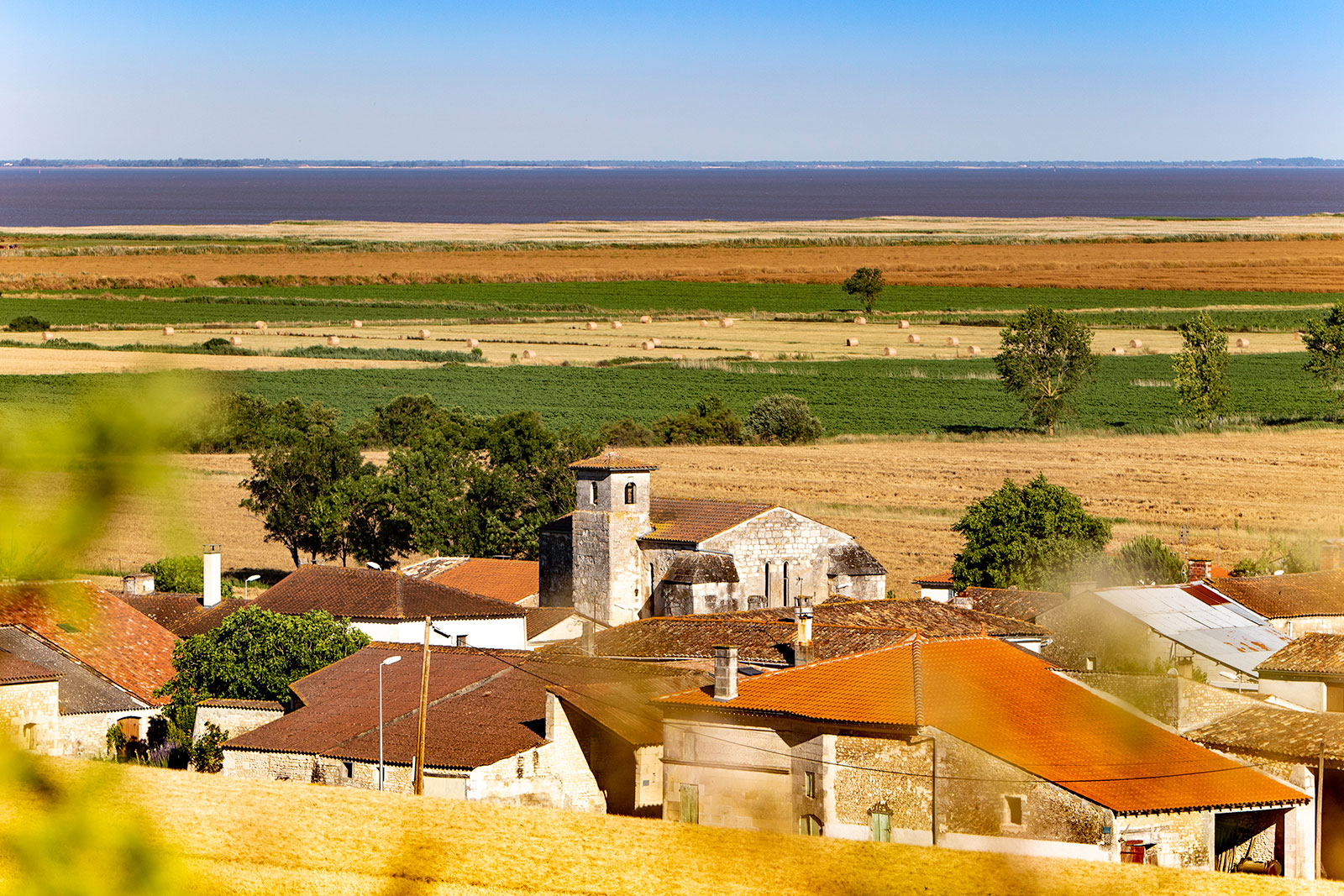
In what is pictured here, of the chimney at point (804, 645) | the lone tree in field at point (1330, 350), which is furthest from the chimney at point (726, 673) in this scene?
the lone tree in field at point (1330, 350)

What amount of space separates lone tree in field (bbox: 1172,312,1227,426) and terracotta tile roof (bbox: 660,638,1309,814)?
42.5 meters

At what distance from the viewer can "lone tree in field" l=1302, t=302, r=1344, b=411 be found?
60.3 meters

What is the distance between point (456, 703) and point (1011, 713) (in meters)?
13.8

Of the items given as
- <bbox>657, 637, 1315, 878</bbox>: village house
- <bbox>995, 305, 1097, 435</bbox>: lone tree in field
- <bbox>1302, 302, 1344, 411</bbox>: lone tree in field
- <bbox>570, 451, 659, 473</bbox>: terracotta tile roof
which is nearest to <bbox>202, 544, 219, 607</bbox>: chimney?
<bbox>570, 451, 659, 473</bbox>: terracotta tile roof

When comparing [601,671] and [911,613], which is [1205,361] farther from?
[601,671]

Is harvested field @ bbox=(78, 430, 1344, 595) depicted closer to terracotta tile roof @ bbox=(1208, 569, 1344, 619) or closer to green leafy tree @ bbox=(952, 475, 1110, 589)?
green leafy tree @ bbox=(952, 475, 1110, 589)

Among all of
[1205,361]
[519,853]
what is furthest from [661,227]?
[519,853]

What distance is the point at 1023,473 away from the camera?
166 ft

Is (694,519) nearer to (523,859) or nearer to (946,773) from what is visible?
(946,773)

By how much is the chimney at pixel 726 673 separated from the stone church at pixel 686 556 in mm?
13032

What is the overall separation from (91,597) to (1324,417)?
63.5 meters

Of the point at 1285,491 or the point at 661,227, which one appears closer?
the point at 1285,491

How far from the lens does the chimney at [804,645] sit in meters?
22.8

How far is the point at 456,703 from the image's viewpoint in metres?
23.7
